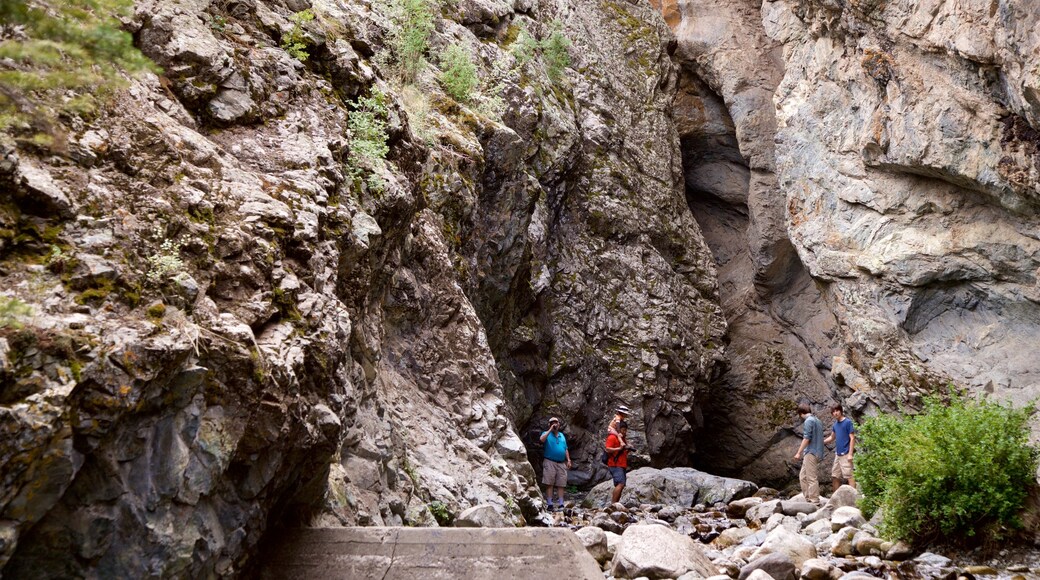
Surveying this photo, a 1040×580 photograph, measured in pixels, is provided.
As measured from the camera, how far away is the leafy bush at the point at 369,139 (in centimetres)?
740

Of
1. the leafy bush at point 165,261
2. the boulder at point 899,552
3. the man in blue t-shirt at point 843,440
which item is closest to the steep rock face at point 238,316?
the leafy bush at point 165,261

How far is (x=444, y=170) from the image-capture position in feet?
39.6

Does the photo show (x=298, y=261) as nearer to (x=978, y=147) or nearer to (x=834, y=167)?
(x=978, y=147)

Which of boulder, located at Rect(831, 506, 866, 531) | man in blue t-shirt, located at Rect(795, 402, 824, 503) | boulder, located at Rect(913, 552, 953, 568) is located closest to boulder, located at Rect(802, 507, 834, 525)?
boulder, located at Rect(831, 506, 866, 531)

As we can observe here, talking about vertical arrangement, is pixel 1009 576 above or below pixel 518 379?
above

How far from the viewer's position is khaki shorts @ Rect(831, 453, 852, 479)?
14.0m

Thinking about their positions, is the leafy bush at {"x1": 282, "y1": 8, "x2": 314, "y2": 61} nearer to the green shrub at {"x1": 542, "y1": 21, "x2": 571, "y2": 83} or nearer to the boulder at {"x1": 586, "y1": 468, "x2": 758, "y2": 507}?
the boulder at {"x1": 586, "y1": 468, "x2": 758, "y2": 507}

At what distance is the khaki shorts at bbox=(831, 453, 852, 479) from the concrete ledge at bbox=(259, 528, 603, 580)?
400 inches

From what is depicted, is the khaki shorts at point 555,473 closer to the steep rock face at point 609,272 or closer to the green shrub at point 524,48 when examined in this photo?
the steep rock face at point 609,272

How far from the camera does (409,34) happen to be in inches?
498

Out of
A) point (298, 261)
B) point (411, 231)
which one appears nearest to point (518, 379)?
point (411, 231)

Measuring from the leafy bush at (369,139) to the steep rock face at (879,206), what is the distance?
9.16 metres

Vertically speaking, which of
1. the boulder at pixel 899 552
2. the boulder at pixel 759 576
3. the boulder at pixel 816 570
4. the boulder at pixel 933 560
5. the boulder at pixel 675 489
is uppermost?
the boulder at pixel 933 560

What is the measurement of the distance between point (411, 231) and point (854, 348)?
11.5 meters
